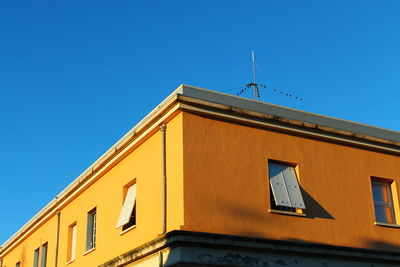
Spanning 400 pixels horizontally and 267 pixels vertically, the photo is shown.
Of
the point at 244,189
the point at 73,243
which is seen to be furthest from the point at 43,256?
the point at 244,189

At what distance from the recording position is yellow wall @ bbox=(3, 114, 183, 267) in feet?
47.5

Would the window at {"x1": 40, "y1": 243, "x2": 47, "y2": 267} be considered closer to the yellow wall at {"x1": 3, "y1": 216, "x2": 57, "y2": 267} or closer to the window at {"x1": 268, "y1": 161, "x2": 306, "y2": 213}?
the yellow wall at {"x1": 3, "y1": 216, "x2": 57, "y2": 267}

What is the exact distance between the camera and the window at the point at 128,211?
53.5 ft

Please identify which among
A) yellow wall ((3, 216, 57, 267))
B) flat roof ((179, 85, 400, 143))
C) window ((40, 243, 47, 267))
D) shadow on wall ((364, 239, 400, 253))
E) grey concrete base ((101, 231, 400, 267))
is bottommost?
grey concrete base ((101, 231, 400, 267))

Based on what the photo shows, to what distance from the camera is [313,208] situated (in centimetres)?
1569

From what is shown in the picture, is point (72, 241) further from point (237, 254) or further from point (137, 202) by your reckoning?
point (237, 254)

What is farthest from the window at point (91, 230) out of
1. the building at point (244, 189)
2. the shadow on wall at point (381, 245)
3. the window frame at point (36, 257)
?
the shadow on wall at point (381, 245)

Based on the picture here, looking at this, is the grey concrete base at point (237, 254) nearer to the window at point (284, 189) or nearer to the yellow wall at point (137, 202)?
the yellow wall at point (137, 202)

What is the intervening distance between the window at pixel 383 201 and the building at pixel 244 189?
30mm

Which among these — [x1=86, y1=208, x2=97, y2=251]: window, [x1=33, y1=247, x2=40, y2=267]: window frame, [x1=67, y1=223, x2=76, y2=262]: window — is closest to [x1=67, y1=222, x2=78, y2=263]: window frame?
[x1=67, y1=223, x2=76, y2=262]: window

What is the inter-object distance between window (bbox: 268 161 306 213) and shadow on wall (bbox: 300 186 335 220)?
0.25 meters

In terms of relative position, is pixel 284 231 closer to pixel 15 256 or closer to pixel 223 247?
pixel 223 247

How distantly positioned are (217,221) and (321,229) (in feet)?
10.1

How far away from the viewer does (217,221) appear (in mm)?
14031
